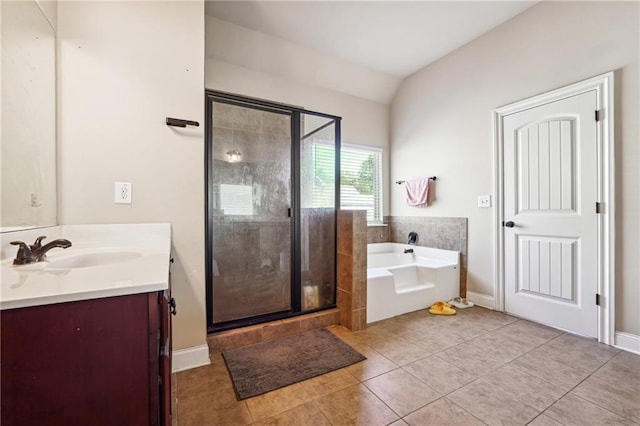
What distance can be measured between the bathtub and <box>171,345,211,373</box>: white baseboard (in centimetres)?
140

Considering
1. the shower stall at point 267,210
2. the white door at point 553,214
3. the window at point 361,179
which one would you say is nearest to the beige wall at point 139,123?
the shower stall at point 267,210

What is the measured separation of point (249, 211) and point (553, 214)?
2712mm

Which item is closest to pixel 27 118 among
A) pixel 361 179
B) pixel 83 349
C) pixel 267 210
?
pixel 83 349

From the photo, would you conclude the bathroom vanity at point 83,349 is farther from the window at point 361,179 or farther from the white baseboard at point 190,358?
the window at point 361,179

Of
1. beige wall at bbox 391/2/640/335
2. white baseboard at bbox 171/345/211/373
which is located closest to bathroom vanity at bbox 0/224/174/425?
white baseboard at bbox 171/345/211/373

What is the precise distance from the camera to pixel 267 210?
2.32 m

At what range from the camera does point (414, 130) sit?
11.9 feet

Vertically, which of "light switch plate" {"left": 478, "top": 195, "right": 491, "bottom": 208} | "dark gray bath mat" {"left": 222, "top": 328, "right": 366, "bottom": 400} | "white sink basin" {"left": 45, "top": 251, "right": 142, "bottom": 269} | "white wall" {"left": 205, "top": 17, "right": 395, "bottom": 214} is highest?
"white wall" {"left": 205, "top": 17, "right": 395, "bottom": 214}

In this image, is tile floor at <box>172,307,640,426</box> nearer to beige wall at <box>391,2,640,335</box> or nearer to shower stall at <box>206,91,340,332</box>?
shower stall at <box>206,91,340,332</box>

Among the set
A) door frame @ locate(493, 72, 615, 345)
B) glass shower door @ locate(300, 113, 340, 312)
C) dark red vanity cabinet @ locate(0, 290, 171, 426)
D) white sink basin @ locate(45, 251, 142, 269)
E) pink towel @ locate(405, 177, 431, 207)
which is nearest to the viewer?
dark red vanity cabinet @ locate(0, 290, 171, 426)

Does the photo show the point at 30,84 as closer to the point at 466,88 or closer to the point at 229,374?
the point at 229,374

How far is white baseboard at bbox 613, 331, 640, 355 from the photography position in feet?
6.21

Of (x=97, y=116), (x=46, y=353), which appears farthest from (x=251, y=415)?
(x=97, y=116)

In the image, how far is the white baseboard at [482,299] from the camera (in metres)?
2.78
